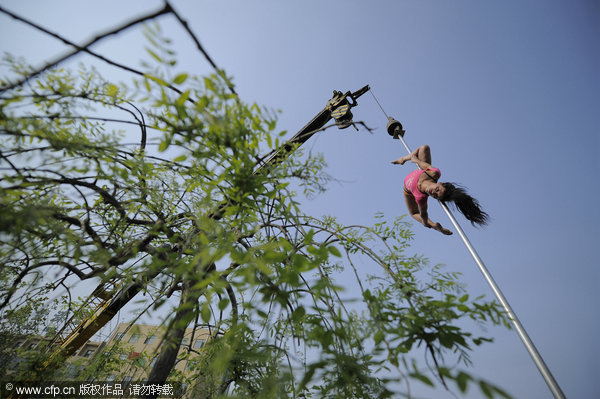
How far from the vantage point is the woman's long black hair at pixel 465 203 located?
2.55 meters

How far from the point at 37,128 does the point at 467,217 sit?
3868mm

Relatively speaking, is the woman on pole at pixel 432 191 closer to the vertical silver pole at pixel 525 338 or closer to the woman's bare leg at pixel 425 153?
the woman's bare leg at pixel 425 153

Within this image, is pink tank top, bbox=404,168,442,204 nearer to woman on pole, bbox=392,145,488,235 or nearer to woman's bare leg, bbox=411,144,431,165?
woman on pole, bbox=392,145,488,235

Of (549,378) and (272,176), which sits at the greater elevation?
(272,176)

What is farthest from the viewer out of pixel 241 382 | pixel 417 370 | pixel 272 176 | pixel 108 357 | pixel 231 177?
pixel 108 357

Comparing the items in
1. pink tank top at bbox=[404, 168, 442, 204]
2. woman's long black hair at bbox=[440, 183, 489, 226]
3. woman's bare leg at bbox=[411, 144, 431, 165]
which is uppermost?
woman's bare leg at bbox=[411, 144, 431, 165]

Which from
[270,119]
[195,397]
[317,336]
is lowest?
[195,397]

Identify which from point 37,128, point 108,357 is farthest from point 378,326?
point 108,357

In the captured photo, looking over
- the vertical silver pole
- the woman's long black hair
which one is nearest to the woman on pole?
the woman's long black hair

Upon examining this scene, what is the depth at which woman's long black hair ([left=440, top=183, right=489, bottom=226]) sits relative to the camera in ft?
8.38

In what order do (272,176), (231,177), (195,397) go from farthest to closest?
1. (195,397)
2. (272,176)
3. (231,177)

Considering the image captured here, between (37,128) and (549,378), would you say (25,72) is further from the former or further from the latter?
(549,378)

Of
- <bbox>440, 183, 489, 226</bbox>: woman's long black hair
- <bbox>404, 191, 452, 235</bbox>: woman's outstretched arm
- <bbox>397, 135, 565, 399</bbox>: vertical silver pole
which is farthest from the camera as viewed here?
<bbox>404, 191, 452, 235</bbox>: woman's outstretched arm

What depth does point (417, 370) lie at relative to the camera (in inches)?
32.0
